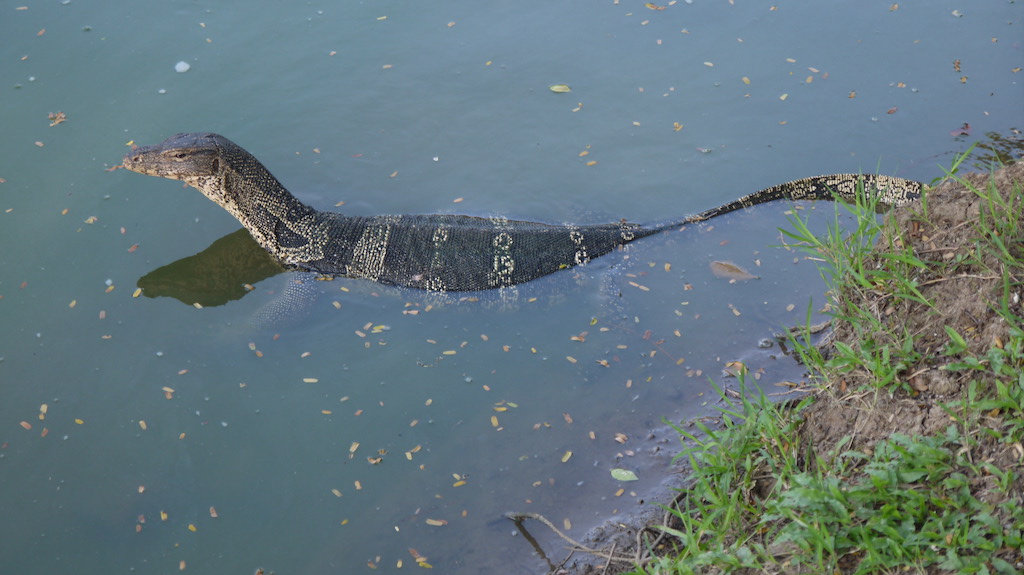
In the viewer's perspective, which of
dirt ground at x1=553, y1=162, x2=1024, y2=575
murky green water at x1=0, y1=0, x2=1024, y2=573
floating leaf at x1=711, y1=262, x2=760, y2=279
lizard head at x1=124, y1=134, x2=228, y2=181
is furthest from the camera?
floating leaf at x1=711, y1=262, x2=760, y2=279

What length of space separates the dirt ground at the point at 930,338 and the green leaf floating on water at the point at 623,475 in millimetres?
586

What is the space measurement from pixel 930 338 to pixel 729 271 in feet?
9.28

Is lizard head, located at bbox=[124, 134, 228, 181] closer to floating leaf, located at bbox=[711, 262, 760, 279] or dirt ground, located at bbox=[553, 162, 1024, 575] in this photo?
floating leaf, located at bbox=[711, 262, 760, 279]

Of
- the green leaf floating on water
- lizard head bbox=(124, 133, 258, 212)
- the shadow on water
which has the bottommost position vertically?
the green leaf floating on water

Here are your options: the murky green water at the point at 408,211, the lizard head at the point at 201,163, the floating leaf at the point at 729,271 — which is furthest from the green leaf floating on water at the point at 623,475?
the lizard head at the point at 201,163

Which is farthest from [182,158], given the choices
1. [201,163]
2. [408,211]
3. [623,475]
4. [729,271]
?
[729,271]

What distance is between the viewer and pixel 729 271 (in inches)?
250

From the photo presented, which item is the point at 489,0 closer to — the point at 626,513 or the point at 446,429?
the point at 446,429

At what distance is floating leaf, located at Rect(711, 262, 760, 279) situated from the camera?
6.31 metres

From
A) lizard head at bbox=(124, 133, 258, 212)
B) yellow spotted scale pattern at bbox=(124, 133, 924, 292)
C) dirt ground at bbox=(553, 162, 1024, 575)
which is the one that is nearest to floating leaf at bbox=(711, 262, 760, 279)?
yellow spotted scale pattern at bbox=(124, 133, 924, 292)

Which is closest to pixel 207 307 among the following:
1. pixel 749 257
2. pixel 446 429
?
pixel 446 429

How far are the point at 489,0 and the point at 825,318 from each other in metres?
6.11

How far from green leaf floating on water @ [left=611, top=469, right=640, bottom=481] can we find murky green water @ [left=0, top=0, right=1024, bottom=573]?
74mm

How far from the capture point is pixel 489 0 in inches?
371
